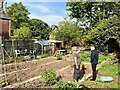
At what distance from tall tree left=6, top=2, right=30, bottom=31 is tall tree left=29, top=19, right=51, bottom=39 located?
448 centimetres

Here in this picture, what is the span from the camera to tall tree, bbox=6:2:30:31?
98.7 feet

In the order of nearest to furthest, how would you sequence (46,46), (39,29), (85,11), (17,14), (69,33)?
(46,46) < (69,33) < (85,11) < (17,14) < (39,29)

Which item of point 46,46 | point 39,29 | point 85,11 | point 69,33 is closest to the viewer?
point 46,46

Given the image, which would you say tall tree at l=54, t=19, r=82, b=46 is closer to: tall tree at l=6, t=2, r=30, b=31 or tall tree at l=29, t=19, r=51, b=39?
tall tree at l=6, t=2, r=30, b=31

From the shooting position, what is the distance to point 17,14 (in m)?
30.5

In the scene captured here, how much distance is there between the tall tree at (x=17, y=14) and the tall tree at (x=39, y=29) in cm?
448

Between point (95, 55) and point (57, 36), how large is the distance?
50.8 feet

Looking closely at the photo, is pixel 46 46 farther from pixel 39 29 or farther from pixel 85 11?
pixel 39 29

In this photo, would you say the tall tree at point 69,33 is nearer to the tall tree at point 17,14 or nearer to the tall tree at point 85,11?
the tall tree at point 85,11

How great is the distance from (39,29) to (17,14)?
26.2ft

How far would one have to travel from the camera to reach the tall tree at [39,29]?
36.4 meters

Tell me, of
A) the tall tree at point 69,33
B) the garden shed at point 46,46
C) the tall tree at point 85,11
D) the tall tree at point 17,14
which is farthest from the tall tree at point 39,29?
the garden shed at point 46,46

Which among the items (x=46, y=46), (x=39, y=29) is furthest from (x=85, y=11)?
(x=39, y=29)

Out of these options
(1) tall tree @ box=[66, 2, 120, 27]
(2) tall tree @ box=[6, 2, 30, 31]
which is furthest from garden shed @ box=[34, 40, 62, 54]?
(2) tall tree @ box=[6, 2, 30, 31]
